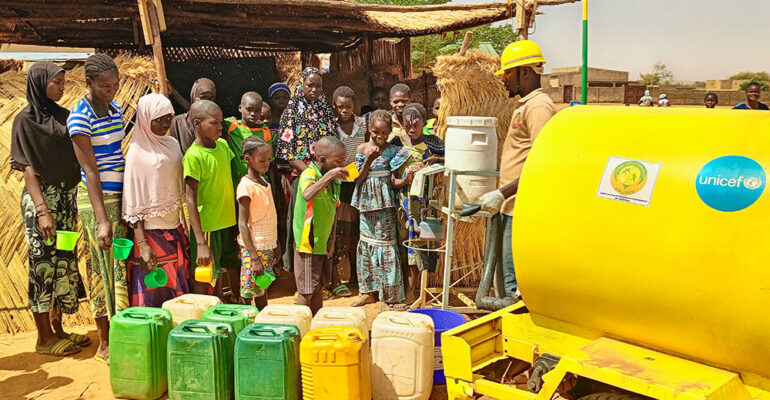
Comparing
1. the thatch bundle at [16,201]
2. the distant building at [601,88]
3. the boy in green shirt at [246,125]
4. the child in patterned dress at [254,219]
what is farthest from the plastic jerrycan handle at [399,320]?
the distant building at [601,88]

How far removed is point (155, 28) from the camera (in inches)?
243

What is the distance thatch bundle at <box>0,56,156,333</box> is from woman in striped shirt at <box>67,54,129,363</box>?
137 centimetres

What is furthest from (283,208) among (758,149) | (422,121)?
(758,149)

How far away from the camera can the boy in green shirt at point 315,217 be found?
4.79 metres

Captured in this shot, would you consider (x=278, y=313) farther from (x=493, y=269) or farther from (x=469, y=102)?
(x=469, y=102)

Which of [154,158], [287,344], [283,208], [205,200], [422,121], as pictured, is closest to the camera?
[287,344]

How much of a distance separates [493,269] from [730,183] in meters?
2.35

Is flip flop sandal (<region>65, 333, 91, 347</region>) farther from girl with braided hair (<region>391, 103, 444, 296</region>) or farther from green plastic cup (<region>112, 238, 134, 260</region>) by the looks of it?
girl with braided hair (<region>391, 103, 444, 296</region>)

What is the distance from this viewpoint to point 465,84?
22.7 ft

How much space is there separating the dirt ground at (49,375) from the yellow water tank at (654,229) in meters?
1.59

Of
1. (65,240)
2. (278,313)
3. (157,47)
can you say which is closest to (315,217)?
(278,313)

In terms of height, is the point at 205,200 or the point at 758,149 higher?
the point at 758,149

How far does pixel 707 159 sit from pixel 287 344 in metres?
2.35

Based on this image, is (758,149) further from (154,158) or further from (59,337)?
(59,337)
